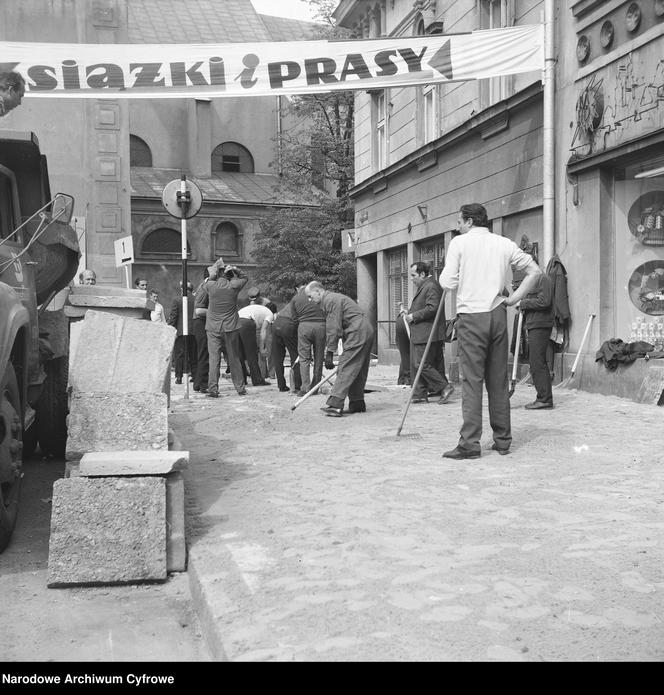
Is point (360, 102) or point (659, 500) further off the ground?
point (360, 102)

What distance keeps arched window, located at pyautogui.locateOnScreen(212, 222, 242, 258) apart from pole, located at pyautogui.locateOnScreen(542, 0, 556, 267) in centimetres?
3163

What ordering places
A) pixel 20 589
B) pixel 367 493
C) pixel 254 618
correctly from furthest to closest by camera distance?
pixel 367 493 → pixel 20 589 → pixel 254 618

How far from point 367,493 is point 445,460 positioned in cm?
135

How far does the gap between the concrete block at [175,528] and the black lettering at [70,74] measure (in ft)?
35.1

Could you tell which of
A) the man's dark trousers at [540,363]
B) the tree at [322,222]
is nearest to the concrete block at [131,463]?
the man's dark trousers at [540,363]

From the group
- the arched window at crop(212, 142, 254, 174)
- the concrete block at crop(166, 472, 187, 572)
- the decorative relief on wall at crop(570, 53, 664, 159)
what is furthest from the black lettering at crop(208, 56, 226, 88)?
the arched window at crop(212, 142, 254, 174)

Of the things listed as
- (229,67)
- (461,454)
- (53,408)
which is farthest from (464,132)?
(53,408)

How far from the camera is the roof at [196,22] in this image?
147 ft

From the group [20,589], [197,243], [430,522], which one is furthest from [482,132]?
[197,243]

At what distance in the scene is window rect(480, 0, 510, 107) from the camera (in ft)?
52.4

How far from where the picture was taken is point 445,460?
7.11m

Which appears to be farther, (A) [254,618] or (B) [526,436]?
(B) [526,436]

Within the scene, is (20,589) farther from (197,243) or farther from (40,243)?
(197,243)
